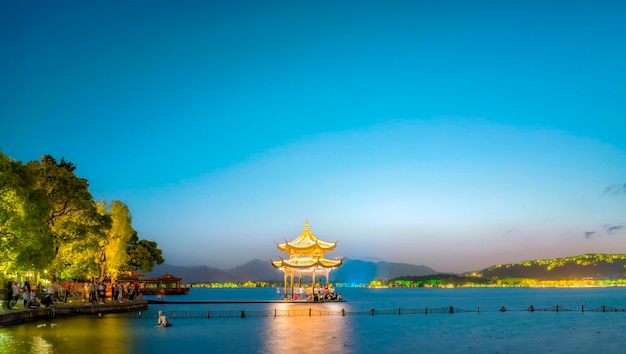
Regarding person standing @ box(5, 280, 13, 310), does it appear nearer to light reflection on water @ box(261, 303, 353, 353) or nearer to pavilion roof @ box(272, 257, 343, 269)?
light reflection on water @ box(261, 303, 353, 353)

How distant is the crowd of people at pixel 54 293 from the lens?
31375mm

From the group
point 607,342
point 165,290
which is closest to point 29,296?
point 607,342

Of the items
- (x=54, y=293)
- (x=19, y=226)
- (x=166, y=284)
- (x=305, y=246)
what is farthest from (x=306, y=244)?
(x=166, y=284)

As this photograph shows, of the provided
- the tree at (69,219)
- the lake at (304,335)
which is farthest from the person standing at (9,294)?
the tree at (69,219)

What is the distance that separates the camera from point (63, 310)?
116 ft

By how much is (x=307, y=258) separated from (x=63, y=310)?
27.5 metres

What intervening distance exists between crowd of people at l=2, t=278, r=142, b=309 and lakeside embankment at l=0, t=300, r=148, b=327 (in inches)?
23.8

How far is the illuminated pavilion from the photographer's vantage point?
5828 cm

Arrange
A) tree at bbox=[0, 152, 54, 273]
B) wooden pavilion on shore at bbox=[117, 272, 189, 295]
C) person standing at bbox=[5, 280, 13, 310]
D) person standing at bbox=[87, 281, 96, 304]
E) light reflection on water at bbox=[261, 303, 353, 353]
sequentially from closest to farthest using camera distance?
light reflection on water at bbox=[261, 303, 353, 353] < tree at bbox=[0, 152, 54, 273] < person standing at bbox=[5, 280, 13, 310] < person standing at bbox=[87, 281, 96, 304] < wooden pavilion on shore at bbox=[117, 272, 189, 295]

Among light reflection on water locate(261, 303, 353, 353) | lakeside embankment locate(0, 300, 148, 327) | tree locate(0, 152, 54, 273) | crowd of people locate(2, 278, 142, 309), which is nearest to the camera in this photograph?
light reflection on water locate(261, 303, 353, 353)

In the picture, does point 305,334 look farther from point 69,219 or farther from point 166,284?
point 166,284

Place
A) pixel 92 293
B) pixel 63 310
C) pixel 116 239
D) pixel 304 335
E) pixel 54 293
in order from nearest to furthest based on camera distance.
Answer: pixel 304 335
pixel 63 310
pixel 54 293
pixel 92 293
pixel 116 239

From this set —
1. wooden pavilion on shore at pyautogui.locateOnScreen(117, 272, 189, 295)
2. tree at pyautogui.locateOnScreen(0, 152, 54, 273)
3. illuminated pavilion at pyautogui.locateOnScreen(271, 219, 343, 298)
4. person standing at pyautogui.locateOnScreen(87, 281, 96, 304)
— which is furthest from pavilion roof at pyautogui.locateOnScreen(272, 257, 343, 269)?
wooden pavilion on shore at pyautogui.locateOnScreen(117, 272, 189, 295)

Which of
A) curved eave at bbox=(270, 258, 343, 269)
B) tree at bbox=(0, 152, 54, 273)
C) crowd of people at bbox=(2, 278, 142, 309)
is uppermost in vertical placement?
tree at bbox=(0, 152, 54, 273)
